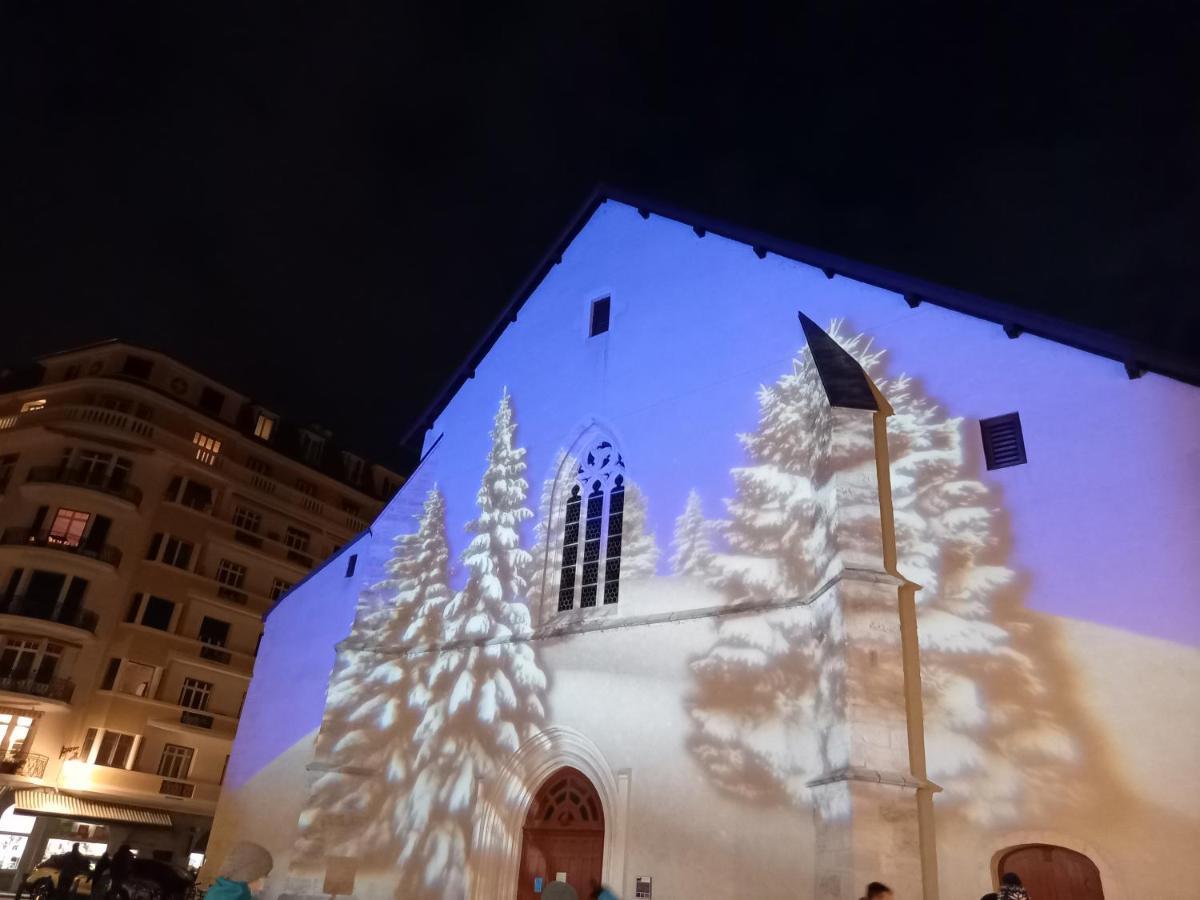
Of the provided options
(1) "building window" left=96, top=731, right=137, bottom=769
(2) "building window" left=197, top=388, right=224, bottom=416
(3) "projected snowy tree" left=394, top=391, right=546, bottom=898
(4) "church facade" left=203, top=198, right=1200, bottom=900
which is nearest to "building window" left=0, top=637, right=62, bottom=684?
(1) "building window" left=96, top=731, right=137, bottom=769

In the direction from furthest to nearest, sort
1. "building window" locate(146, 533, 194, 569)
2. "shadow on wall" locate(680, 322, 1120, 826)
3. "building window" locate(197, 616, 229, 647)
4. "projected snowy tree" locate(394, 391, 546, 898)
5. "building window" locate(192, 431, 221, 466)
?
"building window" locate(192, 431, 221, 466), "building window" locate(197, 616, 229, 647), "building window" locate(146, 533, 194, 569), "projected snowy tree" locate(394, 391, 546, 898), "shadow on wall" locate(680, 322, 1120, 826)

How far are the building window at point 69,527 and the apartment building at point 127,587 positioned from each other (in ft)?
0.12

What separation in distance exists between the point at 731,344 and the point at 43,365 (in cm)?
2409

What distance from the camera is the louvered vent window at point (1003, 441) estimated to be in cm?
884

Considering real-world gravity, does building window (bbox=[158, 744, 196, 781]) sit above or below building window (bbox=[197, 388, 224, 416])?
below

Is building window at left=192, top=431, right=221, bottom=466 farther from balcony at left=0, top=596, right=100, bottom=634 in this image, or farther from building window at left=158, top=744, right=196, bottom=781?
building window at left=158, top=744, right=196, bottom=781

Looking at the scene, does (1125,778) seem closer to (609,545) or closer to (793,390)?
(793,390)

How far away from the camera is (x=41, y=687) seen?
2105 centimetres

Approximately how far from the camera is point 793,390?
10.6 m

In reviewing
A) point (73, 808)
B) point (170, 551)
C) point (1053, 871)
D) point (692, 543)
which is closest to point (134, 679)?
point (73, 808)

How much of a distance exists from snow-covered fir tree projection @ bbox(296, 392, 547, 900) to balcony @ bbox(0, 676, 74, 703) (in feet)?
40.3

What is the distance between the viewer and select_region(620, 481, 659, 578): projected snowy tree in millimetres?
11016

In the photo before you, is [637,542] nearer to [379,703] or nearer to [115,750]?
[379,703]

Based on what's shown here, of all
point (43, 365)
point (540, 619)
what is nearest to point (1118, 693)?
point (540, 619)
